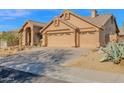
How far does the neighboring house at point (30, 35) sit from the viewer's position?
20.8m

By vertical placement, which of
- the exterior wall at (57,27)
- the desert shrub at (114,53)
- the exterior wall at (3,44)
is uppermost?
the exterior wall at (57,27)

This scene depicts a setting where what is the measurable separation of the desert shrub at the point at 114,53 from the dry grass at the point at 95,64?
304mm

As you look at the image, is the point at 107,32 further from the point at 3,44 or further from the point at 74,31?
the point at 3,44

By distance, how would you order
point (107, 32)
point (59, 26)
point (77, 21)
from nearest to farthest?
point (107, 32), point (77, 21), point (59, 26)

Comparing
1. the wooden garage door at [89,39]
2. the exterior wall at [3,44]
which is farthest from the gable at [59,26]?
the exterior wall at [3,44]

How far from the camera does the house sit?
16.5 meters

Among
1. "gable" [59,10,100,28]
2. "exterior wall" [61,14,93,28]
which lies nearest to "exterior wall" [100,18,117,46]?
"gable" [59,10,100,28]

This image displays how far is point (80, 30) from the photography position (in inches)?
752

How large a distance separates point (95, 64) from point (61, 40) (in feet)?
22.9

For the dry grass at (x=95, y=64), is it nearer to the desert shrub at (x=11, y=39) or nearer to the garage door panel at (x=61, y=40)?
the garage door panel at (x=61, y=40)

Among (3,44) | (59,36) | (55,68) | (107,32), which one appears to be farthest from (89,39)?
(3,44)

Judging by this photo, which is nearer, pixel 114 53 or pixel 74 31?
pixel 114 53

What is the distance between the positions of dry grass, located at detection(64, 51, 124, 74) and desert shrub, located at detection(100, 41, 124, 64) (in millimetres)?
304
